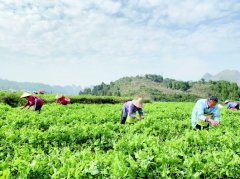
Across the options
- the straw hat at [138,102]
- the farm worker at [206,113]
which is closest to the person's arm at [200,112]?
the farm worker at [206,113]

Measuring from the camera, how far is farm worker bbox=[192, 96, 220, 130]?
930 centimetres

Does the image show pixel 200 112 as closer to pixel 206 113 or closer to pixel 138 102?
pixel 206 113

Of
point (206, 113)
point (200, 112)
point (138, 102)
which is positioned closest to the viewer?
point (200, 112)

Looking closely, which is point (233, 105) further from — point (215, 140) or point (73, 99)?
point (215, 140)

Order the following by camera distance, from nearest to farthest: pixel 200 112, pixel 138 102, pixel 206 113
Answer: pixel 200 112
pixel 206 113
pixel 138 102

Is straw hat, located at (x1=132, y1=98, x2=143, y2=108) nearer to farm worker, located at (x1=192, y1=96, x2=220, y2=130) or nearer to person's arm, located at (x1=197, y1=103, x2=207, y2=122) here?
farm worker, located at (x1=192, y1=96, x2=220, y2=130)

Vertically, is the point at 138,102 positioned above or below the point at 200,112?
above

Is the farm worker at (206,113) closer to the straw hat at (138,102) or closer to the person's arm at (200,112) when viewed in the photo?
the person's arm at (200,112)

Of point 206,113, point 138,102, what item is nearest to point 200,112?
point 206,113

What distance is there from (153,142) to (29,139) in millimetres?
3134

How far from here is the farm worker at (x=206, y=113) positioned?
30.5ft

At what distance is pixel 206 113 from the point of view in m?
9.75

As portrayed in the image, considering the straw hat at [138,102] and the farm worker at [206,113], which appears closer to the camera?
the farm worker at [206,113]

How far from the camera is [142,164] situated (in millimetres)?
5016
